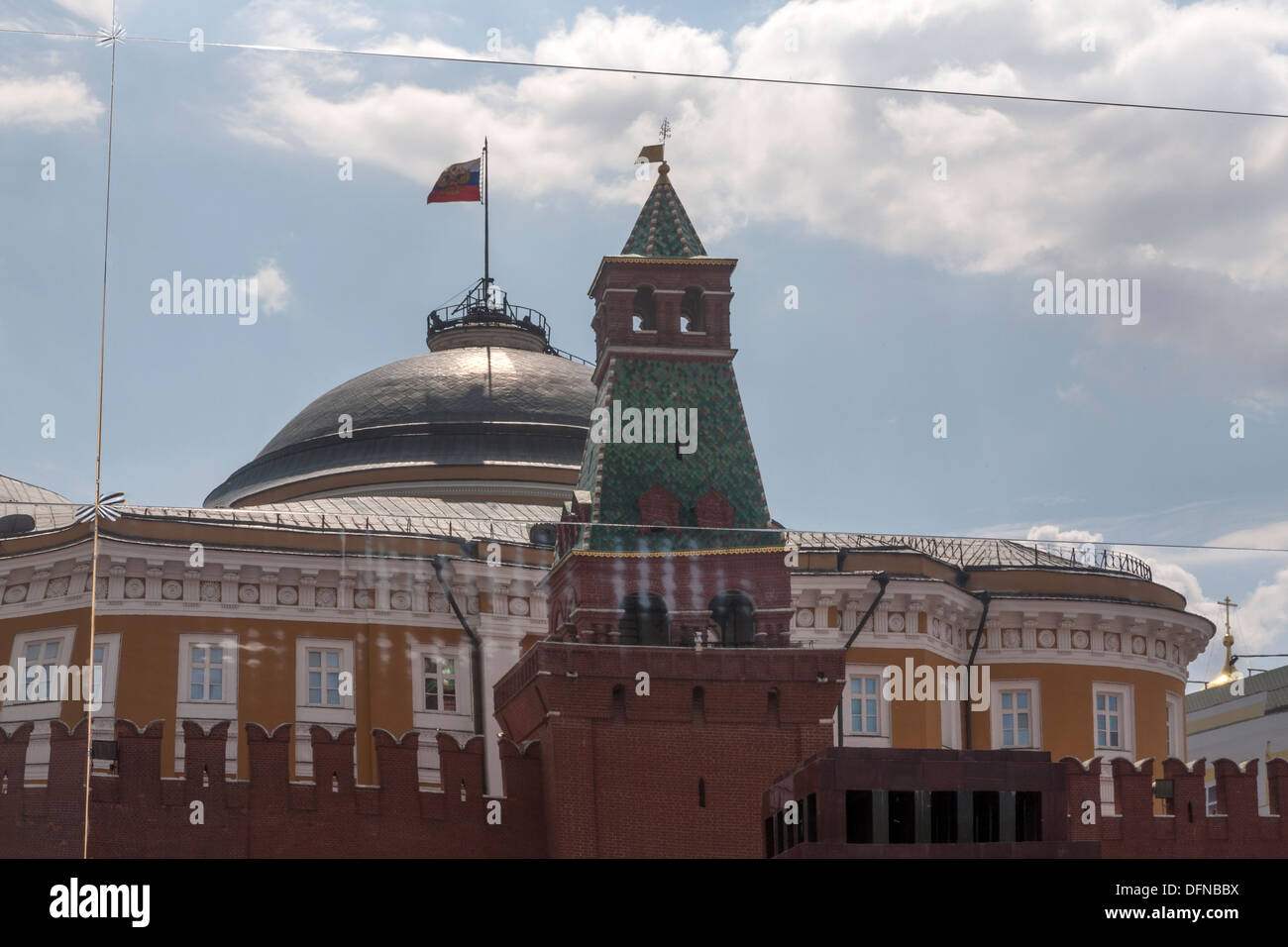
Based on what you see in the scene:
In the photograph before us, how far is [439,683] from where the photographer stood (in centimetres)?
4894

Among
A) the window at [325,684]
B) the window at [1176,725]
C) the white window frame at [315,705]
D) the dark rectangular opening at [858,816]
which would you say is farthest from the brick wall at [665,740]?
the window at [1176,725]

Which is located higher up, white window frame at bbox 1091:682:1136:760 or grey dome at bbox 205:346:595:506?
grey dome at bbox 205:346:595:506

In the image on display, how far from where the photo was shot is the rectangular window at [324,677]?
157 ft

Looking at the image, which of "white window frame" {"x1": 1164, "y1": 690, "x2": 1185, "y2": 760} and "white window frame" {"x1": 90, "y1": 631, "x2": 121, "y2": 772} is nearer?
"white window frame" {"x1": 90, "y1": 631, "x2": 121, "y2": 772}

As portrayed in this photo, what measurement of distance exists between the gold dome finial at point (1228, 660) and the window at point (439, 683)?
45.4ft

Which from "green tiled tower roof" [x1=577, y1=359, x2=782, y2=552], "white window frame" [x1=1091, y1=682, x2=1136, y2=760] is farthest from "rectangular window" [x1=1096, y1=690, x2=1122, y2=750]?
"green tiled tower roof" [x1=577, y1=359, x2=782, y2=552]

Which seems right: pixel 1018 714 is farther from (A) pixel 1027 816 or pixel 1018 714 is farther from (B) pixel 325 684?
(A) pixel 1027 816

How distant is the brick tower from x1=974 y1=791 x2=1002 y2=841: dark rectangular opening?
145 inches

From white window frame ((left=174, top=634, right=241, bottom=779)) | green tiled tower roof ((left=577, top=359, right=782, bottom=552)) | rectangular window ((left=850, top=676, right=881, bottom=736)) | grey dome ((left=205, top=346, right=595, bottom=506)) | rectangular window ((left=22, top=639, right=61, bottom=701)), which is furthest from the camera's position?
grey dome ((left=205, top=346, right=595, bottom=506))

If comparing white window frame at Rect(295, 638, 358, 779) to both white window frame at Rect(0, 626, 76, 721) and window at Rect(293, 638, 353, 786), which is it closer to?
window at Rect(293, 638, 353, 786)

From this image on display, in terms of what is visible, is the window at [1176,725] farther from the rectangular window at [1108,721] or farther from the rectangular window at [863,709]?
the rectangular window at [863,709]

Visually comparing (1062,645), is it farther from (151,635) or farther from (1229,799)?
(151,635)

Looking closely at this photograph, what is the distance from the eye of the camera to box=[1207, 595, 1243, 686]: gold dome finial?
4459 cm

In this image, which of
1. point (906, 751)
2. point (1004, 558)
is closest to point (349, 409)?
point (1004, 558)
